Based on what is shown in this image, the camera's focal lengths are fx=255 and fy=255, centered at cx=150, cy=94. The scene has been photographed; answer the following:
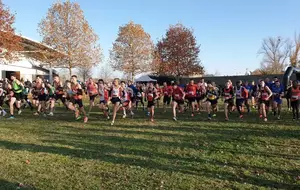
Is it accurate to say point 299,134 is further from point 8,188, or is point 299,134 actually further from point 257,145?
point 8,188

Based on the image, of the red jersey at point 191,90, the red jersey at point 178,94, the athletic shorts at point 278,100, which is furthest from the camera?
the red jersey at point 191,90

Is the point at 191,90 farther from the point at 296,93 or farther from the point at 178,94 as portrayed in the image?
the point at 296,93

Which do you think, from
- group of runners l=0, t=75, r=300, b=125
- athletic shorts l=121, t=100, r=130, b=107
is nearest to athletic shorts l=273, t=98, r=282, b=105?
group of runners l=0, t=75, r=300, b=125

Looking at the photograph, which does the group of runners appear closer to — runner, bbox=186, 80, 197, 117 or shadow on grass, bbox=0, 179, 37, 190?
runner, bbox=186, 80, 197, 117

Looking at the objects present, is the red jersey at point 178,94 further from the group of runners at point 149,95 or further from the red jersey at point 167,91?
the red jersey at point 167,91

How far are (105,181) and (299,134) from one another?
714 centimetres

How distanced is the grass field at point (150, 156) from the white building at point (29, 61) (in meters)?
20.3

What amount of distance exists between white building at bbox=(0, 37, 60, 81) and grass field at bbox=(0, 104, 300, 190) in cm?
2029

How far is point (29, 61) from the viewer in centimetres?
3222

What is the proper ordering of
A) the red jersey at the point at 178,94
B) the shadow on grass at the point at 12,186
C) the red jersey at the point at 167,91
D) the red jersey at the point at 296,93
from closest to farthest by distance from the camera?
1. the shadow on grass at the point at 12,186
2. the red jersey at the point at 296,93
3. the red jersey at the point at 178,94
4. the red jersey at the point at 167,91

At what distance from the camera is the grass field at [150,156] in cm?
491

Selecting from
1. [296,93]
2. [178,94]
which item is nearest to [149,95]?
[178,94]

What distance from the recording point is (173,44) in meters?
44.7

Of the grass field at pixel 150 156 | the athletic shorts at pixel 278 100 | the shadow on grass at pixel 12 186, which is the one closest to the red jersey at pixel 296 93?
the athletic shorts at pixel 278 100
